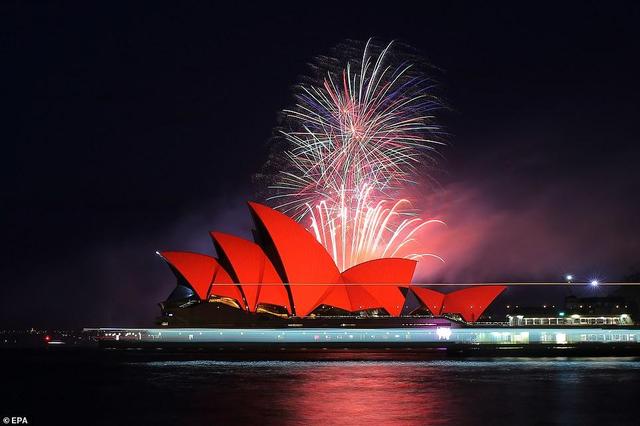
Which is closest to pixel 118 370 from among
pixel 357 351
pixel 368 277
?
pixel 357 351

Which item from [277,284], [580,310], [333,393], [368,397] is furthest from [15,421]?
[580,310]

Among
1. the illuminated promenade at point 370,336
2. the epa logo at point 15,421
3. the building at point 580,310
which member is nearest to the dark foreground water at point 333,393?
the epa logo at point 15,421

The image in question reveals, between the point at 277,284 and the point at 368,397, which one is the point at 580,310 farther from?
the point at 368,397

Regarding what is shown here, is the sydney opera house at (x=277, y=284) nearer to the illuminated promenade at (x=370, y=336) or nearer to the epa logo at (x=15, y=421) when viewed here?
the illuminated promenade at (x=370, y=336)

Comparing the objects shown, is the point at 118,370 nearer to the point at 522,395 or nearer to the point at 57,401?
the point at 57,401

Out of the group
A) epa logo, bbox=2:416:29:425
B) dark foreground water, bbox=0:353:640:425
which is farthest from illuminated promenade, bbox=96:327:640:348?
epa logo, bbox=2:416:29:425
